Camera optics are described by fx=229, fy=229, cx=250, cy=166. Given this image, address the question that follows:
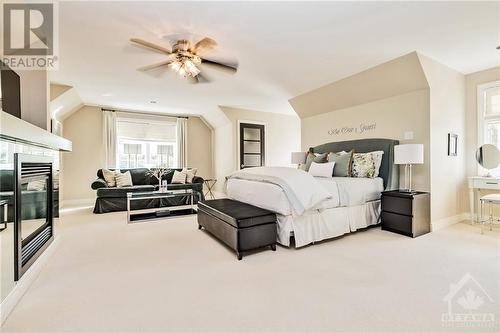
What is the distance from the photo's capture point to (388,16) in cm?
239

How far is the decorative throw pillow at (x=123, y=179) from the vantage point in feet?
17.6

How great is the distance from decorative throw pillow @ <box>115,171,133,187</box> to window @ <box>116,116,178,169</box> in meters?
1.17

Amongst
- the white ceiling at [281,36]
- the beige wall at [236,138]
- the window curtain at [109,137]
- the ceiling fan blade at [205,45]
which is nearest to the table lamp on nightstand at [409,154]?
the white ceiling at [281,36]

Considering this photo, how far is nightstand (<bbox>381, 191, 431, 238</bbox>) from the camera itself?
3.14 meters

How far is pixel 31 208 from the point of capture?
7.09 ft

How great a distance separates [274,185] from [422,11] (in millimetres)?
2365

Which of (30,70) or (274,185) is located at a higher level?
(30,70)

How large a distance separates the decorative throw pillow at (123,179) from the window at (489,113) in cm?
709

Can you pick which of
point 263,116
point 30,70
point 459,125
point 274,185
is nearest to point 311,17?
point 274,185

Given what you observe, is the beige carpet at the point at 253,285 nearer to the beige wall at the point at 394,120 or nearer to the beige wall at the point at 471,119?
the beige wall at the point at 394,120

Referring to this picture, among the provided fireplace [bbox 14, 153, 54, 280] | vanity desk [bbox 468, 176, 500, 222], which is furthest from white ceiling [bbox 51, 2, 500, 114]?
vanity desk [bbox 468, 176, 500, 222]

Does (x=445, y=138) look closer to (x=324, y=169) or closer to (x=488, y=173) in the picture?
(x=488, y=173)

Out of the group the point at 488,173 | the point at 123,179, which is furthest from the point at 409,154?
the point at 123,179

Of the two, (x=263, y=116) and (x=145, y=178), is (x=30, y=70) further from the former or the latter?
(x=263, y=116)
